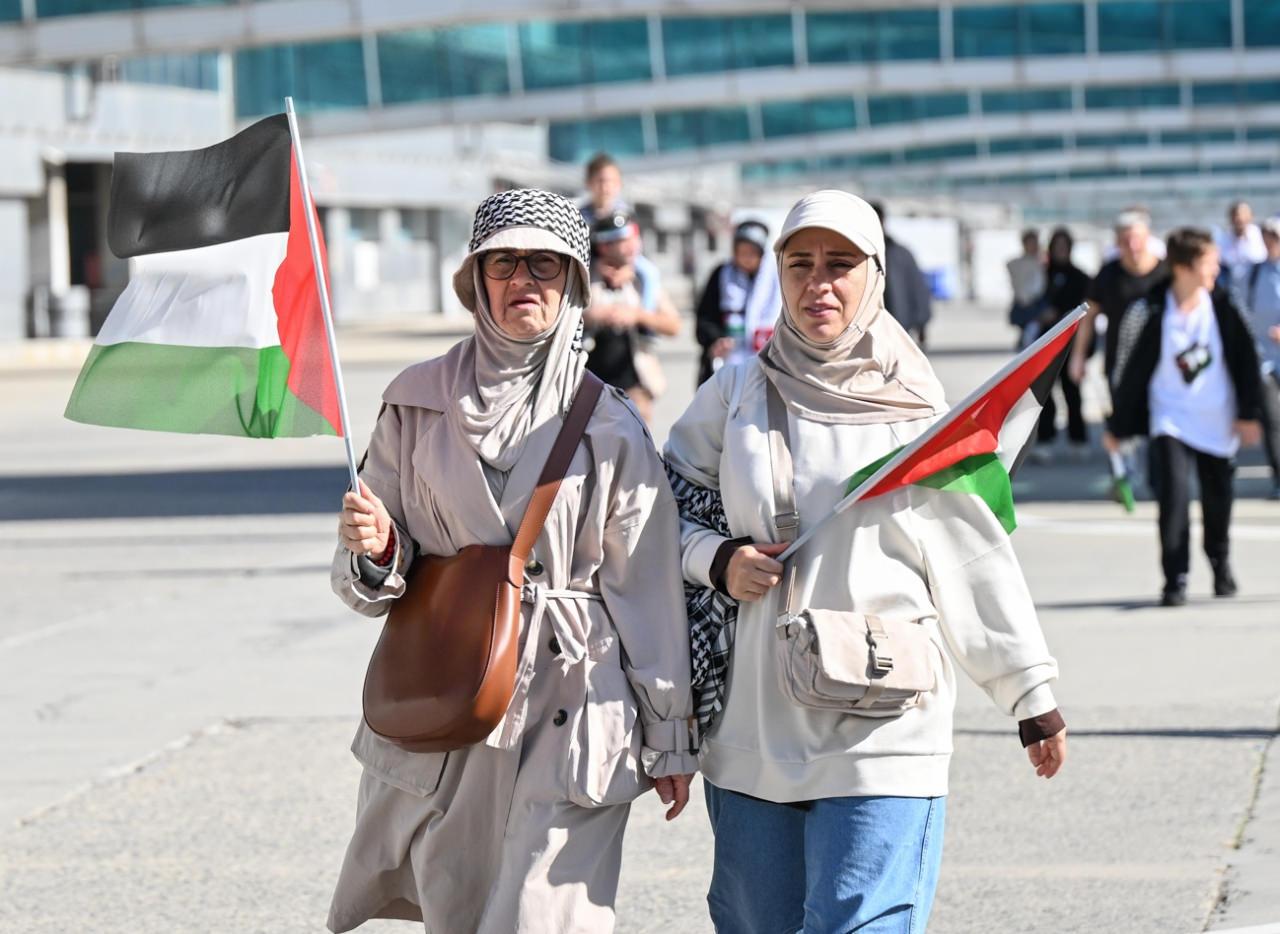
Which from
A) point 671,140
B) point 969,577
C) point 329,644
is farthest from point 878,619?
point 671,140

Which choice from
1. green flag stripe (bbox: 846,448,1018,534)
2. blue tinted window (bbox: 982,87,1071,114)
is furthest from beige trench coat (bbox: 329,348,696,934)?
blue tinted window (bbox: 982,87,1071,114)

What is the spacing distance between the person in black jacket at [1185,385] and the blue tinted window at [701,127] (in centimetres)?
4725

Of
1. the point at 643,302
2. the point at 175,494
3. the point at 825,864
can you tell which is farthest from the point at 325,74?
the point at 825,864

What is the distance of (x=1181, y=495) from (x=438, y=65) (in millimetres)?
30930

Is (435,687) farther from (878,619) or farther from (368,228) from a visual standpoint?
(368,228)

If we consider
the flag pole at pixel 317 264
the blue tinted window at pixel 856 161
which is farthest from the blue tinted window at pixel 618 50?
the flag pole at pixel 317 264

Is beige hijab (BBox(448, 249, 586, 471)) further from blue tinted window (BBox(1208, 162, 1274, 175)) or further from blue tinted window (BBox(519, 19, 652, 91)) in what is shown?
blue tinted window (BBox(1208, 162, 1274, 175))

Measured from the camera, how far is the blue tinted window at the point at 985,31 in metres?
36.0

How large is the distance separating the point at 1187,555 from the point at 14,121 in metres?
32.5

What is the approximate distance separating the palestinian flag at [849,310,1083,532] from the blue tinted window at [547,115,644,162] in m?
53.0

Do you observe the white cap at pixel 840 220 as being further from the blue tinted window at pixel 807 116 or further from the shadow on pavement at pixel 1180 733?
the blue tinted window at pixel 807 116

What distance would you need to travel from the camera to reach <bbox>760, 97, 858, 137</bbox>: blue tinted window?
57.3 meters

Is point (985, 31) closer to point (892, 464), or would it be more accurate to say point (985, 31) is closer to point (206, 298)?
point (206, 298)

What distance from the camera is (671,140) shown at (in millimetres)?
56875
